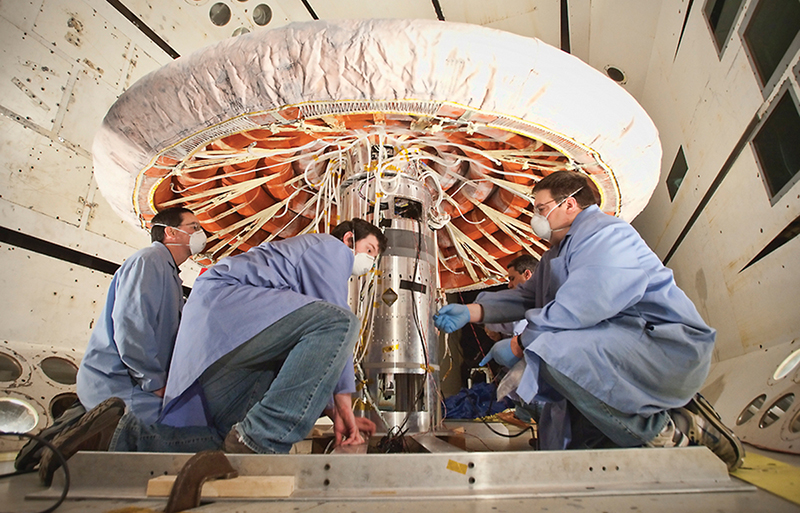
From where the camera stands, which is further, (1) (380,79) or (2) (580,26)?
(2) (580,26)

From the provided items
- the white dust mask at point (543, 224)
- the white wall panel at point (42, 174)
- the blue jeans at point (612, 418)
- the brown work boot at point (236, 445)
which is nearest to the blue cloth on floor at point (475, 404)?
the white dust mask at point (543, 224)

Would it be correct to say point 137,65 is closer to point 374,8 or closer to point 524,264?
point 374,8

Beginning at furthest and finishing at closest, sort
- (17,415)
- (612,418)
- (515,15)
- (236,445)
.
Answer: (515,15), (17,415), (612,418), (236,445)

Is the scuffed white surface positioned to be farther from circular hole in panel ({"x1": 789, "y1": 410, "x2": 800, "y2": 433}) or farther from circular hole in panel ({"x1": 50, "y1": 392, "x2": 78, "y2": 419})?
circular hole in panel ({"x1": 50, "y1": 392, "x2": 78, "y2": 419})

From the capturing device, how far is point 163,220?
77.8 inches

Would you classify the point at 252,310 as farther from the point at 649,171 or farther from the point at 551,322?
the point at 649,171

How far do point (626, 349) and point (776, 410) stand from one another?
757 millimetres

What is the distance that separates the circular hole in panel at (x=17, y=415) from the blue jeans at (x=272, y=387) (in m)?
1.15

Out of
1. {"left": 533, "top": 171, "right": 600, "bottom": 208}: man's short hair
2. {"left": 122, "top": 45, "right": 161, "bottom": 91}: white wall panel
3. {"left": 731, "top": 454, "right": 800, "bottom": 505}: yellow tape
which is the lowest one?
{"left": 731, "top": 454, "right": 800, "bottom": 505}: yellow tape

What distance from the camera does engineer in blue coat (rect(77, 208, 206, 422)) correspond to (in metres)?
1.53

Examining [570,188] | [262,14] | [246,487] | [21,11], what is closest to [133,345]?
[246,487]

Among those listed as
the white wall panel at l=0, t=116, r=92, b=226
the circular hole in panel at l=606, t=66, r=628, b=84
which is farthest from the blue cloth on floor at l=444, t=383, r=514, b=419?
the white wall panel at l=0, t=116, r=92, b=226

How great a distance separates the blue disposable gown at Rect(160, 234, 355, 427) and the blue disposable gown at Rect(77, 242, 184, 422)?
0.17m

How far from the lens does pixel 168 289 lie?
1720mm
